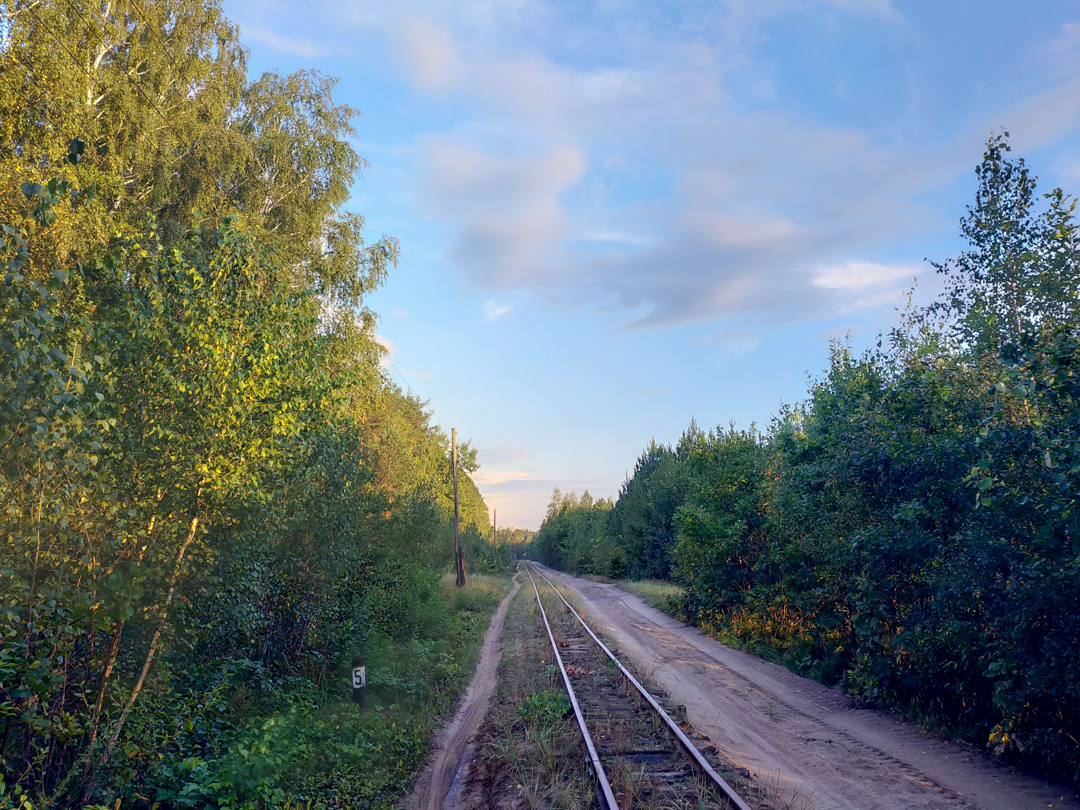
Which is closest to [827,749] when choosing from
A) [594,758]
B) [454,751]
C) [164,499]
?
[594,758]

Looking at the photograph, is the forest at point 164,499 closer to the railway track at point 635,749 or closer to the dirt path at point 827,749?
the railway track at point 635,749

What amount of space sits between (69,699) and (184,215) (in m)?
14.1

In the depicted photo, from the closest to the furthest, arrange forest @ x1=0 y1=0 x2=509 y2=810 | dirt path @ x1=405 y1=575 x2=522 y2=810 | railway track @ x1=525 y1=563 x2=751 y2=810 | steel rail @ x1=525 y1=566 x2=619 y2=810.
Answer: forest @ x1=0 y1=0 x2=509 y2=810, steel rail @ x1=525 y1=566 x2=619 y2=810, railway track @ x1=525 y1=563 x2=751 y2=810, dirt path @ x1=405 y1=575 x2=522 y2=810

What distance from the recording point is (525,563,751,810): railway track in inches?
260

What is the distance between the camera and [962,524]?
9.21 metres

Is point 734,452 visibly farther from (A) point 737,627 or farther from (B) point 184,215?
(B) point 184,215

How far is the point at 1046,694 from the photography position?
740cm

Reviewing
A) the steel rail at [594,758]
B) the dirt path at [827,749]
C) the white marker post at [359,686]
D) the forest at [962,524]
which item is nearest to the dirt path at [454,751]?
the white marker post at [359,686]

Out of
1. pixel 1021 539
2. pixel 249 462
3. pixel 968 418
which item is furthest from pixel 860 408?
pixel 249 462

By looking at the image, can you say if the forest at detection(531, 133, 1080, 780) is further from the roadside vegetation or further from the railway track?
the roadside vegetation

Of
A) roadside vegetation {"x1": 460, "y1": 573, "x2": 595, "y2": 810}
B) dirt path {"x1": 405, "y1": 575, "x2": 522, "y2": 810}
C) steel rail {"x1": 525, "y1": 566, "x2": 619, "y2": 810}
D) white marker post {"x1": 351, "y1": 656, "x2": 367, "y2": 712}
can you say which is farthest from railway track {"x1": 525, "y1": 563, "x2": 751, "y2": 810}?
white marker post {"x1": 351, "y1": 656, "x2": 367, "y2": 712}

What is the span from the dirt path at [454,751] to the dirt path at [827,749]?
10.8 feet

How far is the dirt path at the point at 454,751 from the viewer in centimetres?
759

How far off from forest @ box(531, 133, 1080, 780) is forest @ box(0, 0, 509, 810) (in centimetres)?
739
